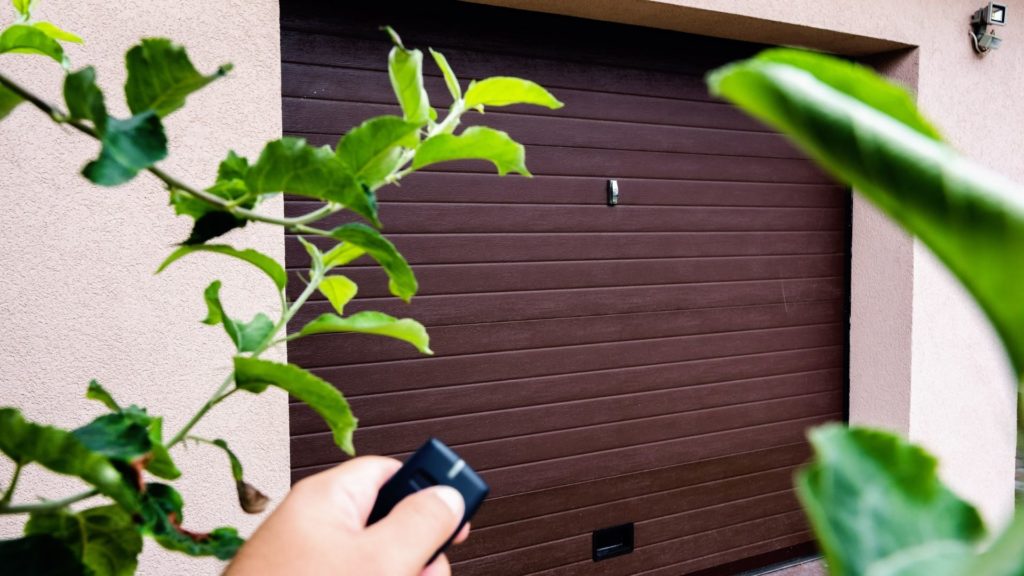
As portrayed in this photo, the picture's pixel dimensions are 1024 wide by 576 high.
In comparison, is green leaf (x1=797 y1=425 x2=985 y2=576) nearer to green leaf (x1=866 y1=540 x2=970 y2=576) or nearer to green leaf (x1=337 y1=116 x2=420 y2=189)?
green leaf (x1=866 y1=540 x2=970 y2=576)

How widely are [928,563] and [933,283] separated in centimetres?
509

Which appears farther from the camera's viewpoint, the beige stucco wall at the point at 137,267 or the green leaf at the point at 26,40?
the beige stucco wall at the point at 137,267

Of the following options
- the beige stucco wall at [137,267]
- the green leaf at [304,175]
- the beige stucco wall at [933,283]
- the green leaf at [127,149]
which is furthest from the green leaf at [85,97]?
the beige stucco wall at [933,283]

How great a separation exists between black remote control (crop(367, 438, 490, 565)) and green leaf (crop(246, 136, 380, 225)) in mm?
229

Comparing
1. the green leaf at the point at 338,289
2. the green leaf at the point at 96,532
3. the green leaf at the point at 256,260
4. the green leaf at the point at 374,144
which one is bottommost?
the green leaf at the point at 96,532

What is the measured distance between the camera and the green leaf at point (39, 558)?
0.68m

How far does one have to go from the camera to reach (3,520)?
2607 millimetres

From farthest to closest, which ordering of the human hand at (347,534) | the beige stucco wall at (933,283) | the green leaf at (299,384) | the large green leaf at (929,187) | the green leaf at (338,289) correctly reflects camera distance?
the beige stucco wall at (933,283) < the green leaf at (338,289) < the green leaf at (299,384) < the human hand at (347,534) < the large green leaf at (929,187)

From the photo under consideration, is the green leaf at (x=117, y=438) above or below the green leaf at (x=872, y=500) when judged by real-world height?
below

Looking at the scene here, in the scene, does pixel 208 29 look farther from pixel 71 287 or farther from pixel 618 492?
pixel 618 492

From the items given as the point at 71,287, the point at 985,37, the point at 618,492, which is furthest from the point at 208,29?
the point at 985,37

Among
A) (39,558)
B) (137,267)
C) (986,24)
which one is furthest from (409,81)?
(986,24)

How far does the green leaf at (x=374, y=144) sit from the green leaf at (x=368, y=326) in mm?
169

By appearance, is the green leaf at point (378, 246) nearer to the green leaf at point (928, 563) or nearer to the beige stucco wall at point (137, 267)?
the green leaf at point (928, 563)
